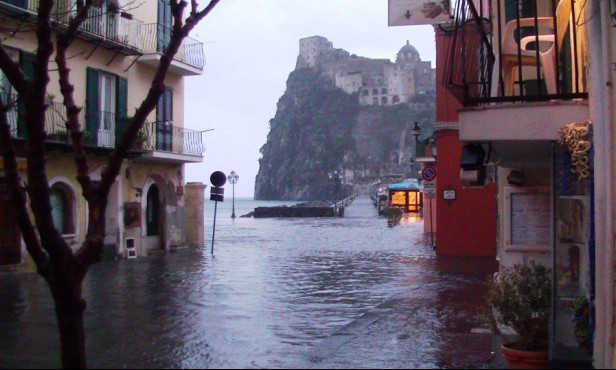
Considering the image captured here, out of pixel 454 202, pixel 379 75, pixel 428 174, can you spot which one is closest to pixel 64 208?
pixel 454 202

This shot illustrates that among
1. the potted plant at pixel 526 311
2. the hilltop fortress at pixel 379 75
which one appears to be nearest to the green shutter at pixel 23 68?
the potted plant at pixel 526 311

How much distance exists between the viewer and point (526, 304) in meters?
7.28

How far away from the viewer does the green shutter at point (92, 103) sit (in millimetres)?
19859

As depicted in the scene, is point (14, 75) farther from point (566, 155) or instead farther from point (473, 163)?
point (566, 155)

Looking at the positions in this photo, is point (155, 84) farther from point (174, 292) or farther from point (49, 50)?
point (174, 292)

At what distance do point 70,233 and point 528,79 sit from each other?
1439 centimetres

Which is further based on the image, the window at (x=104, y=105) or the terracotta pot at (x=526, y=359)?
the window at (x=104, y=105)

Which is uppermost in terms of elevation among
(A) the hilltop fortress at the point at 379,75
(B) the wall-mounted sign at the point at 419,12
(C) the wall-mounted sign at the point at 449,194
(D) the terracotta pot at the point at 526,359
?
(A) the hilltop fortress at the point at 379,75

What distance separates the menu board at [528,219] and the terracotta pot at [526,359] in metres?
2.38

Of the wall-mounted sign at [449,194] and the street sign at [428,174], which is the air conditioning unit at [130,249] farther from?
the street sign at [428,174]

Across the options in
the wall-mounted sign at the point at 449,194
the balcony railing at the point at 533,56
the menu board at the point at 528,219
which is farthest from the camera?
the wall-mounted sign at the point at 449,194

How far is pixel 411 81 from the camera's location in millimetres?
169875

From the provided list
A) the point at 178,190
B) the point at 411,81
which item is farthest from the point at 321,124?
the point at 178,190

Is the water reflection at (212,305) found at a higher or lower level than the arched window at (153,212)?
lower
